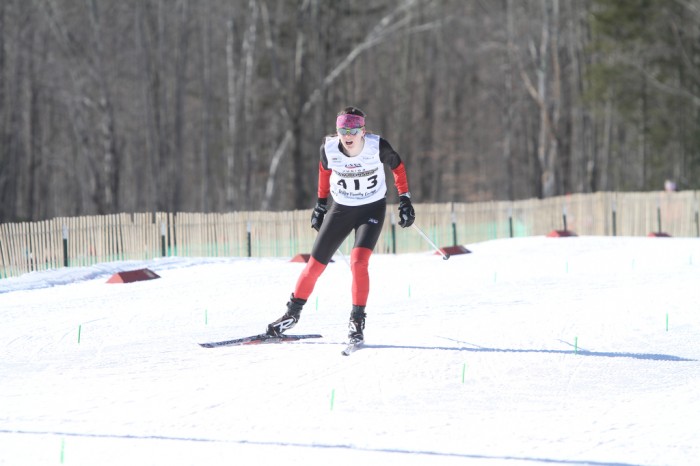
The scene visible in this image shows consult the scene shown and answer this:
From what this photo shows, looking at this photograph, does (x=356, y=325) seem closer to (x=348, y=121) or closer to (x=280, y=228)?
(x=348, y=121)

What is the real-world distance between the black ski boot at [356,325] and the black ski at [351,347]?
0.02m

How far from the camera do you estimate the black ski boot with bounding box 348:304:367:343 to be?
25.0 ft

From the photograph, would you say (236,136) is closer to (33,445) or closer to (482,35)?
(482,35)

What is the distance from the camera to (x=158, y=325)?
9.55 metres

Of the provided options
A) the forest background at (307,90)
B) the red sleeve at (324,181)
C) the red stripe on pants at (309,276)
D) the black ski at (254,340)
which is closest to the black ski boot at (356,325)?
the red stripe on pants at (309,276)

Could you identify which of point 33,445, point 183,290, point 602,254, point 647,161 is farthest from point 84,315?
point 647,161

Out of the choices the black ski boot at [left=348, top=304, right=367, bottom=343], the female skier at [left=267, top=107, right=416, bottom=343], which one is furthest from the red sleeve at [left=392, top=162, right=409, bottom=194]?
the black ski boot at [left=348, top=304, right=367, bottom=343]

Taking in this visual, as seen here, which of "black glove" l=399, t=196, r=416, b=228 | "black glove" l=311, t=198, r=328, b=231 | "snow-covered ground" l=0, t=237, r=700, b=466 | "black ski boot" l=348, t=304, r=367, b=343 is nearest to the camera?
"snow-covered ground" l=0, t=237, r=700, b=466

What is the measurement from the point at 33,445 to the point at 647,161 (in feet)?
132

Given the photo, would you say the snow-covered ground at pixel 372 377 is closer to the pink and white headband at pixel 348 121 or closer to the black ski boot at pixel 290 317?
the black ski boot at pixel 290 317

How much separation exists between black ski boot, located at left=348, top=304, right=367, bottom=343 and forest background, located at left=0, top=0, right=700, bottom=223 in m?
18.9

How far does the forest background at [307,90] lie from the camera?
2995 centimetres

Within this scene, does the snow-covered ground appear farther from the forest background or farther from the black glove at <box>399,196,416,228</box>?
the forest background

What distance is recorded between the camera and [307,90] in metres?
36.4
